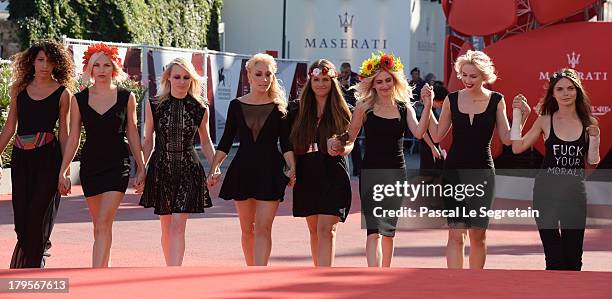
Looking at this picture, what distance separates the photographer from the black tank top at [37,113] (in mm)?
9094

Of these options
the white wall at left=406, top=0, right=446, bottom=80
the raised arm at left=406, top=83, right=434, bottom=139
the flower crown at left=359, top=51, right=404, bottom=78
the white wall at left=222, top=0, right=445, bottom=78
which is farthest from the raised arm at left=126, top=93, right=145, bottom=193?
the white wall at left=406, top=0, right=446, bottom=80

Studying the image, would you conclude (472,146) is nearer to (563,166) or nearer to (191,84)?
(563,166)

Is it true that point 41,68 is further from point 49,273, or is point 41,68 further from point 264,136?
point 49,273

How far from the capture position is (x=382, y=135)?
9.48 metres

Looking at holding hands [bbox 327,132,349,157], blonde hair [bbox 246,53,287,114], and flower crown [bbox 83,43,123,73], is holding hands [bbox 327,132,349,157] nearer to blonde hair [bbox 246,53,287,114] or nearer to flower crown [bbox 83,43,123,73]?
blonde hair [bbox 246,53,287,114]

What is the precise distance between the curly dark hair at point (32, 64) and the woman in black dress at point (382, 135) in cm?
198

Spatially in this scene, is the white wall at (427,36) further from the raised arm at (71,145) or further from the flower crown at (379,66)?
the raised arm at (71,145)

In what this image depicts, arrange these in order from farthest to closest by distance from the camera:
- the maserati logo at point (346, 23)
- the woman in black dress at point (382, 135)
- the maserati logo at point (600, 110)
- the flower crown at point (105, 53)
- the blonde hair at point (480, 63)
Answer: the maserati logo at point (346, 23) → the maserati logo at point (600, 110) → the woman in black dress at point (382, 135) → the flower crown at point (105, 53) → the blonde hair at point (480, 63)

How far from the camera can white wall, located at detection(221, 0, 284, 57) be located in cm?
Result: 3762

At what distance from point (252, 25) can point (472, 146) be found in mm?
29327

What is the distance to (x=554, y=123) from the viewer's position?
29.1ft

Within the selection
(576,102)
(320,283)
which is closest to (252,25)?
(576,102)

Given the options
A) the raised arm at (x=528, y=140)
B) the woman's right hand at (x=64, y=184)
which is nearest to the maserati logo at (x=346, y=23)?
the raised arm at (x=528, y=140)

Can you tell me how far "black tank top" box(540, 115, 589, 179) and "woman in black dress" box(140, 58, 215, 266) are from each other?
93.3 inches
